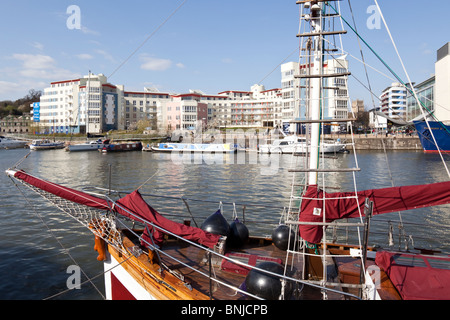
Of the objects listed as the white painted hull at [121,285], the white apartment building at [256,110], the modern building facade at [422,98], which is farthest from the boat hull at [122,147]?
the white painted hull at [121,285]

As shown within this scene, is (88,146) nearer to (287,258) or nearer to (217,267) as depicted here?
(217,267)

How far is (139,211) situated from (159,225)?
2.52 ft

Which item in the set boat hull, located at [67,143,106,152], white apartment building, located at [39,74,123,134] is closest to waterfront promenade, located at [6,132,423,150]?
boat hull, located at [67,143,106,152]

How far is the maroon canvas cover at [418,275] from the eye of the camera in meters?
5.69

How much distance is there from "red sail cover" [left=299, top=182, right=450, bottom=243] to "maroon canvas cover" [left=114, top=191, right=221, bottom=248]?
2542mm

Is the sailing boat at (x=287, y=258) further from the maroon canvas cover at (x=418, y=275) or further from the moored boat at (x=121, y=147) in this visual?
the moored boat at (x=121, y=147)

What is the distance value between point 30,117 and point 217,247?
15577cm

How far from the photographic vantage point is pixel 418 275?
611 cm

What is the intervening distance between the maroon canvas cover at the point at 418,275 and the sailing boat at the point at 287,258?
0.02 m

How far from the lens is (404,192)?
23.7 ft

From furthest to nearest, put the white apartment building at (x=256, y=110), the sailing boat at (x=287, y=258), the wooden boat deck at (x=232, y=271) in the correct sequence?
the white apartment building at (x=256, y=110) < the wooden boat deck at (x=232, y=271) < the sailing boat at (x=287, y=258)

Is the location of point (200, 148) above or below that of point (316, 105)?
below

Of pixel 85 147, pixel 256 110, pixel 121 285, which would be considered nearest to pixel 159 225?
pixel 121 285
